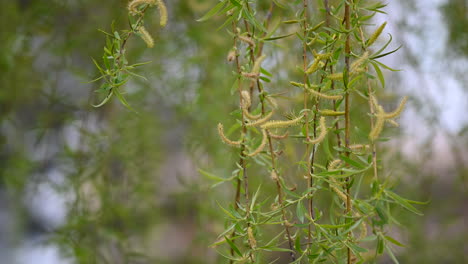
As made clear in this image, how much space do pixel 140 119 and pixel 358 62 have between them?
29.4 inches

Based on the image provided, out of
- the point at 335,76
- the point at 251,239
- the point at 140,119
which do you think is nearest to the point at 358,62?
the point at 335,76

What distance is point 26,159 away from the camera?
0.99 m

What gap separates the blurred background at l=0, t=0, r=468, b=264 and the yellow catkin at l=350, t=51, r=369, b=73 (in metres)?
0.56

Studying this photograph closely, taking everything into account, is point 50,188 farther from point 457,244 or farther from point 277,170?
point 457,244

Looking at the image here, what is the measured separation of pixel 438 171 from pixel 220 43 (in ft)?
2.13

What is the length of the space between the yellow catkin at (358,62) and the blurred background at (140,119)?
0.56 meters

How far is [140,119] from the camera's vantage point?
988 mm

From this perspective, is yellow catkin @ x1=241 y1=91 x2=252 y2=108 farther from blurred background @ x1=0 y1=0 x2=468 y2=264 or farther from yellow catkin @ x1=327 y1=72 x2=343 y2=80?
blurred background @ x1=0 y1=0 x2=468 y2=264

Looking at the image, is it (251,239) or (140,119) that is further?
(140,119)

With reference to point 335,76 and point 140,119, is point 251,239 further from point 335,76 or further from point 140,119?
point 140,119

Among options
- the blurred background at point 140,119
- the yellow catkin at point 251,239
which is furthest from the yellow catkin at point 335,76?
the blurred background at point 140,119

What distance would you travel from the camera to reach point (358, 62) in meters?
0.30

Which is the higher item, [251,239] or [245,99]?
[245,99]

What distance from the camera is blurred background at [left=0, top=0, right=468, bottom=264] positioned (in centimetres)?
88
